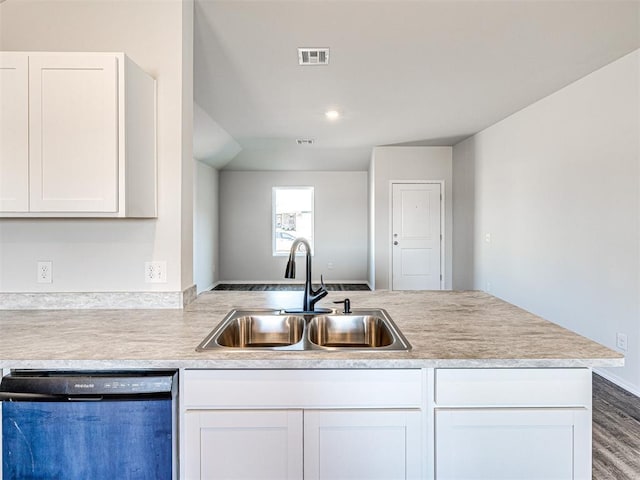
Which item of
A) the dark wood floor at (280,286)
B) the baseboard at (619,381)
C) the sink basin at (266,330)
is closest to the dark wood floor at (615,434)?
the baseboard at (619,381)

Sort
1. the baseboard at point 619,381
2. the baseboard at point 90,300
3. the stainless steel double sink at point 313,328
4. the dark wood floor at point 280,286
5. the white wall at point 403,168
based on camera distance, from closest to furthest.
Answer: the stainless steel double sink at point 313,328
the baseboard at point 90,300
the baseboard at point 619,381
the white wall at point 403,168
the dark wood floor at point 280,286

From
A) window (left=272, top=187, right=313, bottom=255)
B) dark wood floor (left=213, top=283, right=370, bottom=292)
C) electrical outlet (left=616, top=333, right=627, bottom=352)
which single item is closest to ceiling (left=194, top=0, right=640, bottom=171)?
electrical outlet (left=616, top=333, right=627, bottom=352)

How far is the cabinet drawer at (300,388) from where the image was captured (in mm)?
1108

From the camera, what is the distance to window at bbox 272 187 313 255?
304 inches

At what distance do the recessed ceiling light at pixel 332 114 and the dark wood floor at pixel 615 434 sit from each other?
141 inches

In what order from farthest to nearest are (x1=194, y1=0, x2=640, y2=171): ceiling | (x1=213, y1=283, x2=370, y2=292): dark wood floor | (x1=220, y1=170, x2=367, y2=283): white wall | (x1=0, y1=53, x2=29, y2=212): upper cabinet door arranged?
(x1=220, y1=170, x2=367, y2=283): white wall < (x1=213, y1=283, x2=370, y2=292): dark wood floor < (x1=194, y1=0, x2=640, y2=171): ceiling < (x1=0, y1=53, x2=29, y2=212): upper cabinet door

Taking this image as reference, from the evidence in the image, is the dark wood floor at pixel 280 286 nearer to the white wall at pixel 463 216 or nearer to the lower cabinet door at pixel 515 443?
the white wall at pixel 463 216

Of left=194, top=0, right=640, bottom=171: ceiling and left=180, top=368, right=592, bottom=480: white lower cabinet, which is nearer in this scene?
left=180, top=368, right=592, bottom=480: white lower cabinet

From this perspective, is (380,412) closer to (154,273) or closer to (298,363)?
(298,363)

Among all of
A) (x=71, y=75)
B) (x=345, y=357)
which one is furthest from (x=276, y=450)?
(x=71, y=75)

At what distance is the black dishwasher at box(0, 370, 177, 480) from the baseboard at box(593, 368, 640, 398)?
3.18 metres

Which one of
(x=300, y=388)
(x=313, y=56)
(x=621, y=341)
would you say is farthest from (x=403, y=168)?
(x=300, y=388)

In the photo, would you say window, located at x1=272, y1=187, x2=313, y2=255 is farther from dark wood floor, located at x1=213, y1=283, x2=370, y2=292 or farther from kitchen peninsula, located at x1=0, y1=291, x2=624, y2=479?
kitchen peninsula, located at x1=0, y1=291, x2=624, y2=479

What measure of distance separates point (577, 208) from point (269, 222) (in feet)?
18.4
